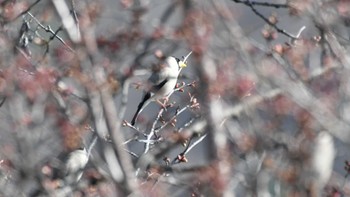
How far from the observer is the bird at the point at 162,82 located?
24.9 feet

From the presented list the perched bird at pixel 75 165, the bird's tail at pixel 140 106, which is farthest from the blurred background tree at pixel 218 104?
the bird's tail at pixel 140 106

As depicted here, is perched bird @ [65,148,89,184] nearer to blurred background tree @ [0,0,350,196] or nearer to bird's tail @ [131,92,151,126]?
blurred background tree @ [0,0,350,196]

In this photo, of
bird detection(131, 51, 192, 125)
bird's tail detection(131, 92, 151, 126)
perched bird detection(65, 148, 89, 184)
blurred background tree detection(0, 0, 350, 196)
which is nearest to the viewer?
blurred background tree detection(0, 0, 350, 196)

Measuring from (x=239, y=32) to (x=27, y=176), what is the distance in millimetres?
1198

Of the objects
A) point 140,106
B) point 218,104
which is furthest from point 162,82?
point 218,104

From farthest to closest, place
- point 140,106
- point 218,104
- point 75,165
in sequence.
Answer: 1. point 140,106
2. point 75,165
3. point 218,104

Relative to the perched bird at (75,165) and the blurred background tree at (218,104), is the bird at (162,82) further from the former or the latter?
the blurred background tree at (218,104)

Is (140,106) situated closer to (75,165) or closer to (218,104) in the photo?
(75,165)

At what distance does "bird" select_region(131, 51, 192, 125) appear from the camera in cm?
760

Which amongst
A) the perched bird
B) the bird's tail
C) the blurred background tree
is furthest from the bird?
the blurred background tree

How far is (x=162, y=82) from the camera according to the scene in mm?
8094

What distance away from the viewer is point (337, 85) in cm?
404

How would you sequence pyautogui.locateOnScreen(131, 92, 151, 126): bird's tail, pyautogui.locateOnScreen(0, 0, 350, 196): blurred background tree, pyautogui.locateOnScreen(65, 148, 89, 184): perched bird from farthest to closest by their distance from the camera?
1. pyautogui.locateOnScreen(131, 92, 151, 126): bird's tail
2. pyautogui.locateOnScreen(65, 148, 89, 184): perched bird
3. pyautogui.locateOnScreen(0, 0, 350, 196): blurred background tree

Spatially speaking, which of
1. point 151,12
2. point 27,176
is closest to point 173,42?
point 151,12
